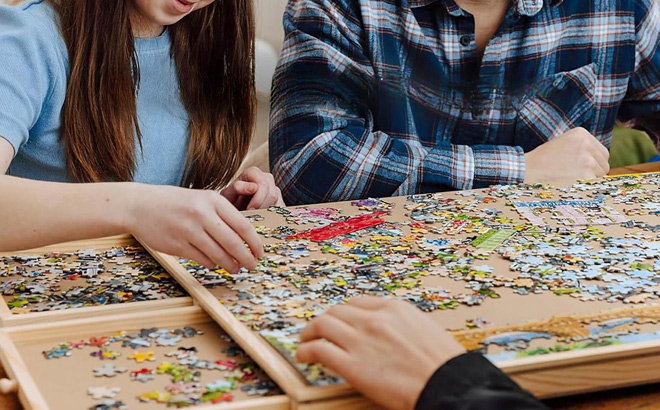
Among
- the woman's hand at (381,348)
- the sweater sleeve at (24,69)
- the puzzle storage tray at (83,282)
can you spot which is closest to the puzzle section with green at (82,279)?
the puzzle storage tray at (83,282)

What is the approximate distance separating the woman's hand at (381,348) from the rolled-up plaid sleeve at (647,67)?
1.73 metres

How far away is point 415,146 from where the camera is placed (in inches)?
84.4

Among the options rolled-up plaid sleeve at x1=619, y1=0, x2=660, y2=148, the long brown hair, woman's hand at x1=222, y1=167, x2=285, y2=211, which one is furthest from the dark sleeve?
rolled-up plaid sleeve at x1=619, y1=0, x2=660, y2=148

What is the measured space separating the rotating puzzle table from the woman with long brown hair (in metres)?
0.11

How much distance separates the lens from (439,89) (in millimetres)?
2371

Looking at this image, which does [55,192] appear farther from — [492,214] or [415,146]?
[415,146]

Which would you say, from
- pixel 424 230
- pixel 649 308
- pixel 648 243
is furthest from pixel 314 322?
pixel 648 243

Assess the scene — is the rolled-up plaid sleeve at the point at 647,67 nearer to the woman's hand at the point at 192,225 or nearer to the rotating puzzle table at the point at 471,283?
the rotating puzzle table at the point at 471,283

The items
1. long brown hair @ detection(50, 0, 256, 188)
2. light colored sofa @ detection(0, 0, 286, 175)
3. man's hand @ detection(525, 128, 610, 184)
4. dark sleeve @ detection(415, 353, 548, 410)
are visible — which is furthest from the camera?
light colored sofa @ detection(0, 0, 286, 175)

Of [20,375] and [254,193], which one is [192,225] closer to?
[20,375]

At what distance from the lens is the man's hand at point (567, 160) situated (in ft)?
6.54

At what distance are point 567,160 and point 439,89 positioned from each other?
488mm

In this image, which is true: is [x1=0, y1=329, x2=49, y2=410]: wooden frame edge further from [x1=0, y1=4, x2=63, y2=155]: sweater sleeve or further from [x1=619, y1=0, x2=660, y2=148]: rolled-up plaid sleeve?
[x1=619, y1=0, x2=660, y2=148]: rolled-up plaid sleeve

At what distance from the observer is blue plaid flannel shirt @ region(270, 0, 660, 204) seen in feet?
6.85
